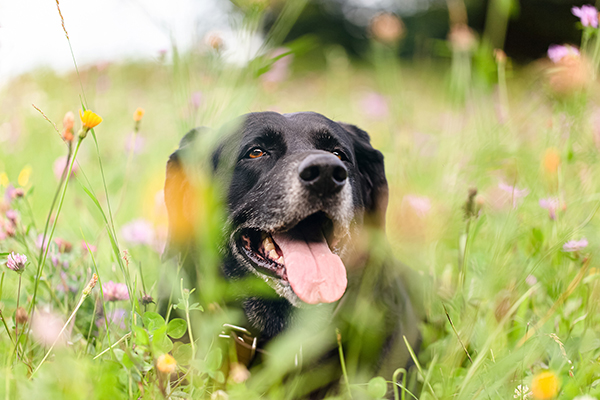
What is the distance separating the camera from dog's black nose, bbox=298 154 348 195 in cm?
160

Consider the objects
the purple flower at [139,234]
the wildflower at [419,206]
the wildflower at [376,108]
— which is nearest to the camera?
the wildflower at [419,206]

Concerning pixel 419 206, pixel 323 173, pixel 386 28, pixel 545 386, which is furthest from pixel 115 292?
pixel 386 28

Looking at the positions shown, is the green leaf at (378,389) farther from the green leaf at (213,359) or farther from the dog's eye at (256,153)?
the dog's eye at (256,153)

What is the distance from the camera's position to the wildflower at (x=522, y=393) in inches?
47.6

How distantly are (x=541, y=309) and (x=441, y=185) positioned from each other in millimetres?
969

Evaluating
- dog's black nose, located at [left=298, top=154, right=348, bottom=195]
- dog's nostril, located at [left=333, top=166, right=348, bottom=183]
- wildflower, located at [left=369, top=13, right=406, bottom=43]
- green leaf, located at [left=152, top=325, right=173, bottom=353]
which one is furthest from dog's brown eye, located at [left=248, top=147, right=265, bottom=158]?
wildflower, located at [left=369, top=13, right=406, bottom=43]

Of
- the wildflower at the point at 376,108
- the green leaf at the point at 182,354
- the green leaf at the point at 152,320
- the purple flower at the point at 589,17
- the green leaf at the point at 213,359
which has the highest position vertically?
the purple flower at the point at 589,17

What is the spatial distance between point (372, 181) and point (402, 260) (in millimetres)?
566

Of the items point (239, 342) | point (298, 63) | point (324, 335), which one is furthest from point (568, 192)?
point (298, 63)

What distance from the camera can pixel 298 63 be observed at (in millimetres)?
17328

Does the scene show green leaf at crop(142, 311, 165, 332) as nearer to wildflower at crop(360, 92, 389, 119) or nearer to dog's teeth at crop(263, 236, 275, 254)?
dog's teeth at crop(263, 236, 275, 254)

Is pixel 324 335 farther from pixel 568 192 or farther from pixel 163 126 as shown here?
pixel 163 126

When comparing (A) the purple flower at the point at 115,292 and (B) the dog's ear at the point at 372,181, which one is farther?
(B) the dog's ear at the point at 372,181

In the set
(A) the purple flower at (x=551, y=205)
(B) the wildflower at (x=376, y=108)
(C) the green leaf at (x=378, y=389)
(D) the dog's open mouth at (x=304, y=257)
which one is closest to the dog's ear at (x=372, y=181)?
(D) the dog's open mouth at (x=304, y=257)
